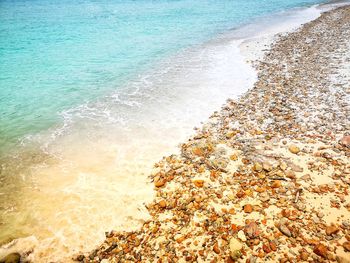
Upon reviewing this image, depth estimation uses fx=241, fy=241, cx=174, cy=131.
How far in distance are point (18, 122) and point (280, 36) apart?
26.5 m

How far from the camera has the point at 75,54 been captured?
2664cm

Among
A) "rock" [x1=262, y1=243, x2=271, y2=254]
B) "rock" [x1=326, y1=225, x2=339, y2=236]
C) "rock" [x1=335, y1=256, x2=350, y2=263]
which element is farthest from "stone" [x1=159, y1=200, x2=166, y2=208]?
"rock" [x1=335, y1=256, x2=350, y2=263]

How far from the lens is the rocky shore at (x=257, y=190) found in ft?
20.5

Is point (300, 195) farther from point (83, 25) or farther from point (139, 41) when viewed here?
point (83, 25)

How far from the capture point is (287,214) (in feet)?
22.4

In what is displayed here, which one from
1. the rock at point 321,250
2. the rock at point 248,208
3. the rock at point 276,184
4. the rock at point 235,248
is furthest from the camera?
the rock at point 276,184

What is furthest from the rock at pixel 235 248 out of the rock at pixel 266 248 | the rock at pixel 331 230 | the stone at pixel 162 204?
the stone at pixel 162 204

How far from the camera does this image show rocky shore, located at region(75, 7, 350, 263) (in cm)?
624

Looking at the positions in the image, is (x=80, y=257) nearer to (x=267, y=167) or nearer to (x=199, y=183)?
(x=199, y=183)

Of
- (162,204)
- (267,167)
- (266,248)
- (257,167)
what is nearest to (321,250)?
(266,248)

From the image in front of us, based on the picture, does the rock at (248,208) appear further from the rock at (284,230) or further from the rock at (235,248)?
the rock at (235,248)

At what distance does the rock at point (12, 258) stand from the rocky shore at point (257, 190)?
1.78 metres

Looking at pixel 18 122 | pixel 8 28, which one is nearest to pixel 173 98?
pixel 18 122

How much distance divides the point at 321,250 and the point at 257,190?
2.36 metres
